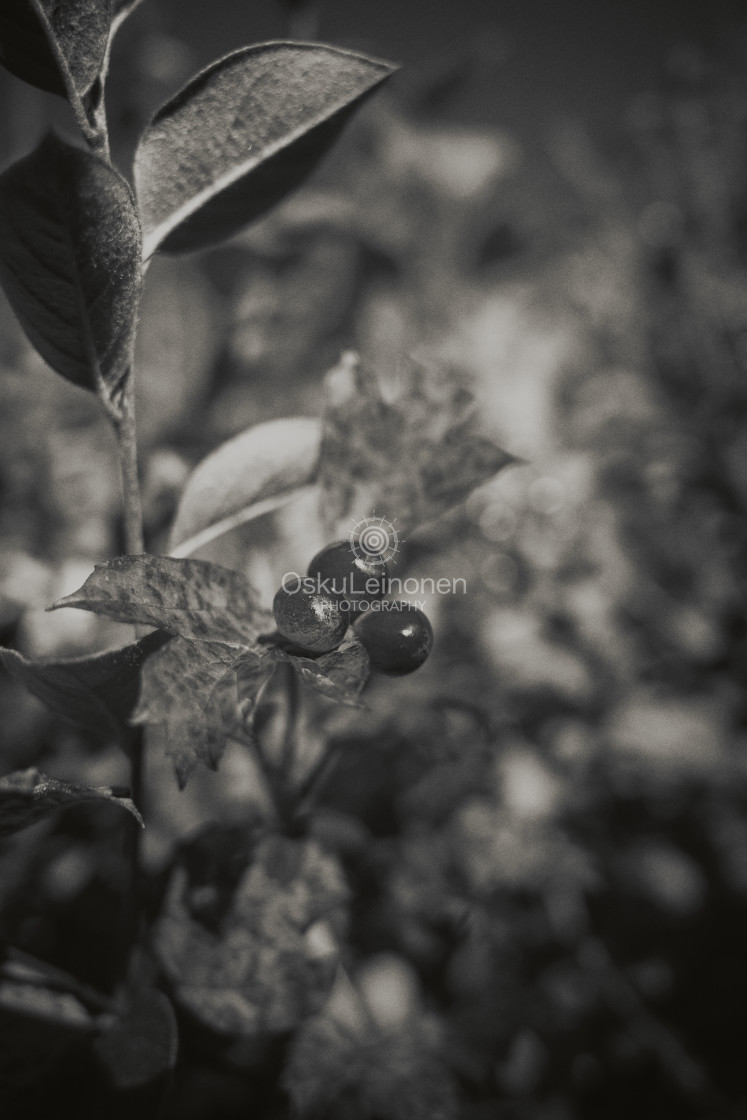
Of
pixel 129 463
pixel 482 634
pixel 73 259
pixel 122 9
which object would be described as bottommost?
pixel 482 634

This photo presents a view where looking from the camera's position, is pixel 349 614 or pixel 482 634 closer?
pixel 349 614

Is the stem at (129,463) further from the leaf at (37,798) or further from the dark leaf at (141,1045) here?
the dark leaf at (141,1045)

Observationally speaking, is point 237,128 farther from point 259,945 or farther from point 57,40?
point 259,945

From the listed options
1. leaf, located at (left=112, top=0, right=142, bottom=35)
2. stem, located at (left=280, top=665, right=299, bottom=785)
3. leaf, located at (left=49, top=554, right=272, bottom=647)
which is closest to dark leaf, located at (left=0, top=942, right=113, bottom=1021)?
stem, located at (left=280, top=665, right=299, bottom=785)

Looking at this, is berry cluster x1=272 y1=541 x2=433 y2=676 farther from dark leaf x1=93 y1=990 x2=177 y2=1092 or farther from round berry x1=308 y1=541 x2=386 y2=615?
dark leaf x1=93 y1=990 x2=177 y2=1092

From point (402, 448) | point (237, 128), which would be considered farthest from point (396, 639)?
point (237, 128)

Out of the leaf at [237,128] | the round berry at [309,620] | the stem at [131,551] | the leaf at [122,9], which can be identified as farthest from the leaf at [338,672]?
the leaf at [122,9]

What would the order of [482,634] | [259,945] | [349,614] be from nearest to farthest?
[349,614] → [259,945] → [482,634]
